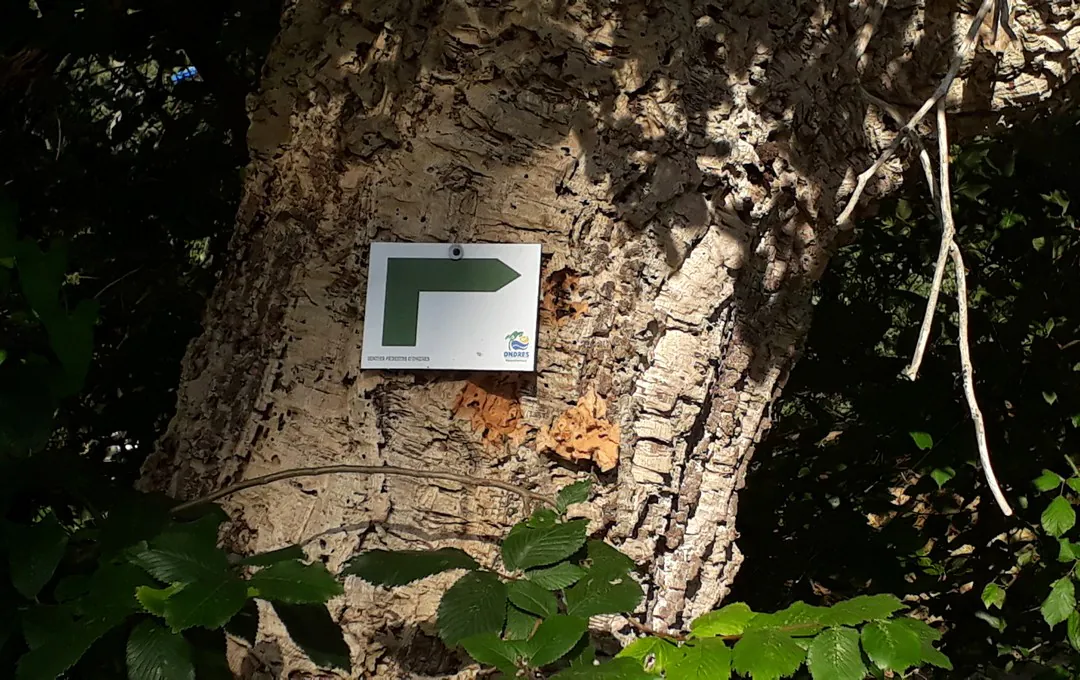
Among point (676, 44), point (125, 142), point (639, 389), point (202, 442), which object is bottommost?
point (202, 442)

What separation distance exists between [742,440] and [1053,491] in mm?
1970

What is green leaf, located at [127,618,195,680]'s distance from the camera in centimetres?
107

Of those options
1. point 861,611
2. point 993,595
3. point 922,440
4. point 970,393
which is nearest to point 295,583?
point 861,611

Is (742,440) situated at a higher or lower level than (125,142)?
lower

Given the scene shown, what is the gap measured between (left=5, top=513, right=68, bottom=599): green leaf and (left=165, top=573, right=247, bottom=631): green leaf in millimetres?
188

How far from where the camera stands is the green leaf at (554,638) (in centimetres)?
107

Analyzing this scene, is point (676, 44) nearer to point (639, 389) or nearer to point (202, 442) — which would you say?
point (639, 389)

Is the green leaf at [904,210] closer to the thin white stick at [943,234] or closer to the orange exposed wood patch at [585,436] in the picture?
the thin white stick at [943,234]

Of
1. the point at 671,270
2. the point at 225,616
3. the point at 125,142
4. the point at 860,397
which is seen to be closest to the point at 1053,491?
the point at 860,397

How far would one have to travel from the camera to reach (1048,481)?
3.01 metres

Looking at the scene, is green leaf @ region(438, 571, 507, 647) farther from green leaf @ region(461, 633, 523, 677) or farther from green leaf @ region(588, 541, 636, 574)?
green leaf @ region(588, 541, 636, 574)

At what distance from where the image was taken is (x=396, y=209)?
1484mm

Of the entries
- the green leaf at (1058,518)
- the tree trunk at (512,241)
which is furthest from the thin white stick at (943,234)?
the green leaf at (1058,518)

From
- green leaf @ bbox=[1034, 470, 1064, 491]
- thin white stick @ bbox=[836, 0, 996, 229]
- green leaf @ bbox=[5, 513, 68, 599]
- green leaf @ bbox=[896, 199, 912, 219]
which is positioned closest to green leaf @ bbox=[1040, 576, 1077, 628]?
green leaf @ bbox=[1034, 470, 1064, 491]
